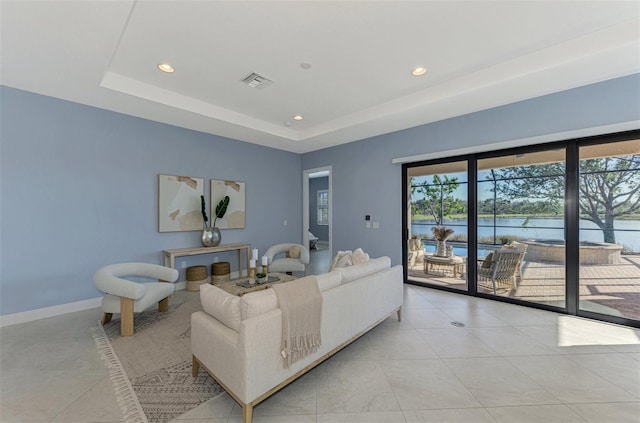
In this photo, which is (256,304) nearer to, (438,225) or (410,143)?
(438,225)

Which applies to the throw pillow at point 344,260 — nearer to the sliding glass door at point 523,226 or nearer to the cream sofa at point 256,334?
the cream sofa at point 256,334

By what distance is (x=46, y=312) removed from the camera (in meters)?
3.33

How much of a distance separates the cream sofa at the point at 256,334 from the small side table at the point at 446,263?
2554 mm

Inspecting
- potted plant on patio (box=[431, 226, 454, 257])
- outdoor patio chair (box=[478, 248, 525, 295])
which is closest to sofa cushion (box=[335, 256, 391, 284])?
potted plant on patio (box=[431, 226, 454, 257])

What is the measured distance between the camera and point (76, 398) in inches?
74.9

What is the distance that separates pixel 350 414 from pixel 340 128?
13.3ft

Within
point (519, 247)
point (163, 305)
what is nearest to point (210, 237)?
point (163, 305)

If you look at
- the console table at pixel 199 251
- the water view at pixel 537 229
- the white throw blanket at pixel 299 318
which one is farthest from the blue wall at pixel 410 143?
the white throw blanket at pixel 299 318

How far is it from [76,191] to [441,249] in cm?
558

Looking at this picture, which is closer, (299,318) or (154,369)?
(299,318)

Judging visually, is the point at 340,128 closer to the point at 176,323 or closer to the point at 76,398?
the point at 176,323

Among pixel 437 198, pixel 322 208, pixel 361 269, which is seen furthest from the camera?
pixel 322 208

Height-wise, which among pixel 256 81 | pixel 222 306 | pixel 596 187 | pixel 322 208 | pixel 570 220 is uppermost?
pixel 256 81

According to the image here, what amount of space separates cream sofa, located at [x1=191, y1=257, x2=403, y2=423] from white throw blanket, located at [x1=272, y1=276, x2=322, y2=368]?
0.16 ft
